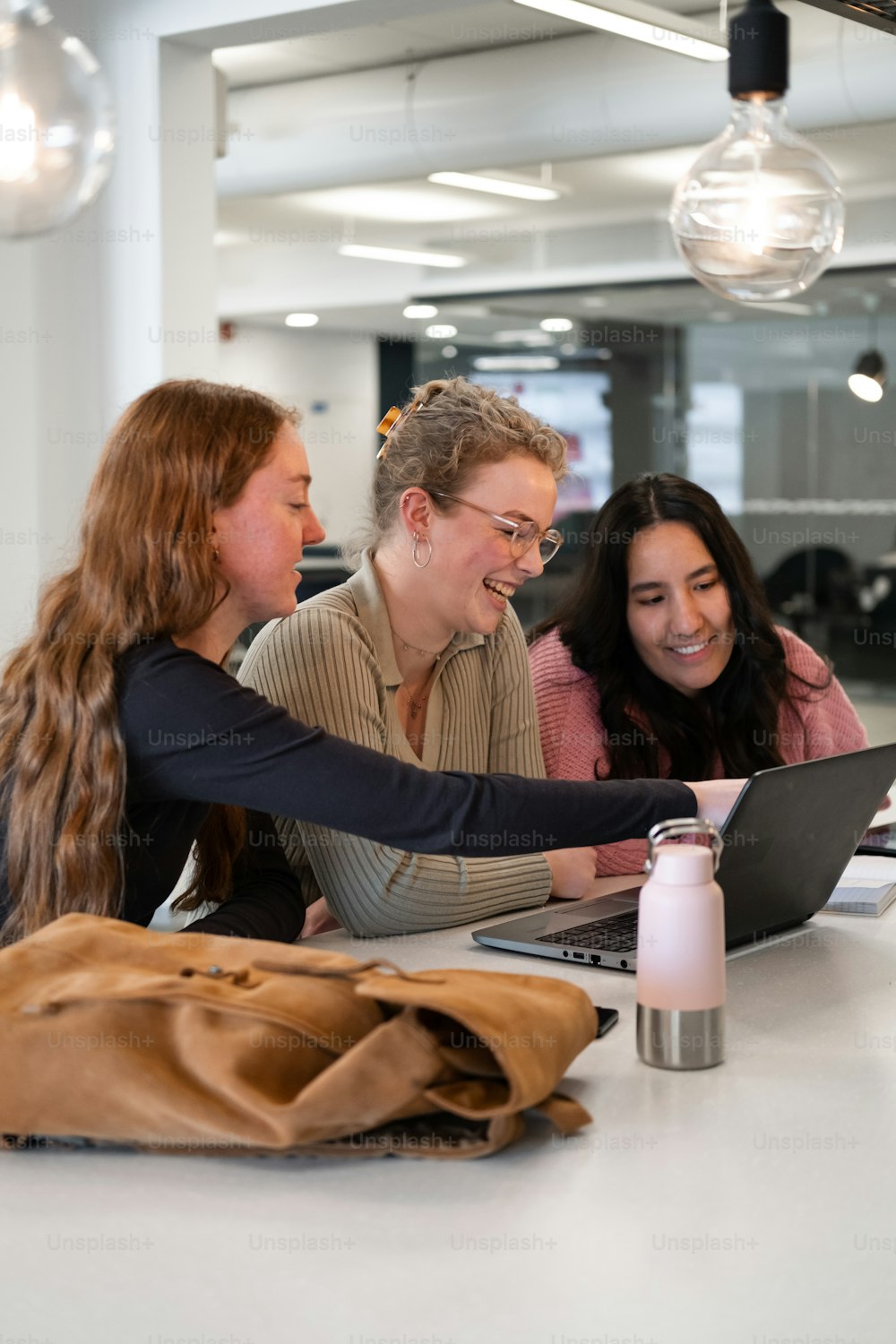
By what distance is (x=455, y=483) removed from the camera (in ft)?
7.00

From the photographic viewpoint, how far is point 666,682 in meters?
2.60

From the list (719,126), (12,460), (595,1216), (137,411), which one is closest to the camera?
(595,1216)

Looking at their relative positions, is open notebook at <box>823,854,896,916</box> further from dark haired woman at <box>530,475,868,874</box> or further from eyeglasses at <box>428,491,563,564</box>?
eyeglasses at <box>428,491,563,564</box>

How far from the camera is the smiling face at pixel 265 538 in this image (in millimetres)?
1710

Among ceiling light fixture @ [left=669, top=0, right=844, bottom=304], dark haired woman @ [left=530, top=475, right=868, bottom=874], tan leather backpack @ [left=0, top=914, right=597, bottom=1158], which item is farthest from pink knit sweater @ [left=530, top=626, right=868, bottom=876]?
tan leather backpack @ [left=0, top=914, right=597, bottom=1158]

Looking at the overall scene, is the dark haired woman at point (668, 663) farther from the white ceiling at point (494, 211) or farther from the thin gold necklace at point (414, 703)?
the white ceiling at point (494, 211)

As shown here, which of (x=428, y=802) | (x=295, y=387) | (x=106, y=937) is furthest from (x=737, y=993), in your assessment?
(x=295, y=387)

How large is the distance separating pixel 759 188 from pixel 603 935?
88 cm

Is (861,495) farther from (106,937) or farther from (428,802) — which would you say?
(106,937)

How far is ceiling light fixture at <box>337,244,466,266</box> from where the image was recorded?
27.2 ft

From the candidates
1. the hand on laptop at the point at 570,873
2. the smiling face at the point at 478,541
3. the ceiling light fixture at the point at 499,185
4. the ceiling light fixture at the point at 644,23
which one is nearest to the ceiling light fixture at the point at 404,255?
the ceiling light fixture at the point at 499,185

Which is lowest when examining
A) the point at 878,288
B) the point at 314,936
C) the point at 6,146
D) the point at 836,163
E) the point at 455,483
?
the point at 314,936

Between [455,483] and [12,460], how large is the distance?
2.11 meters

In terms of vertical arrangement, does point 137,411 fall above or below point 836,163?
below
